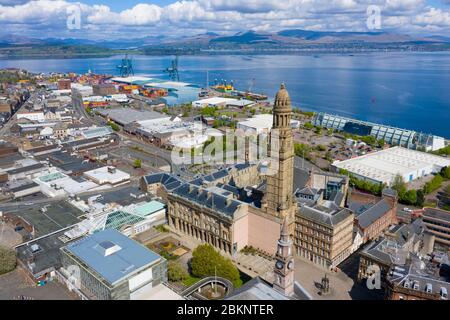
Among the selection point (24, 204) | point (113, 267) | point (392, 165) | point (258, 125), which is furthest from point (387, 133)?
point (24, 204)

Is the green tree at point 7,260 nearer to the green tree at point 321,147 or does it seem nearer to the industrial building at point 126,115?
the green tree at point 321,147

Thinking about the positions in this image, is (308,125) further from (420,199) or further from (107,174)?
(107,174)

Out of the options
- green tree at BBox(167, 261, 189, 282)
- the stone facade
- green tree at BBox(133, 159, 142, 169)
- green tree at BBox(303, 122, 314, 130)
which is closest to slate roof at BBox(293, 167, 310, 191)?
the stone facade

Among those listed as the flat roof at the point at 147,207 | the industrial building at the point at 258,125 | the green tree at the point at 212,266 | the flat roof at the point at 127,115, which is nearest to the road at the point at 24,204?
the flat roof at the point at 147,207

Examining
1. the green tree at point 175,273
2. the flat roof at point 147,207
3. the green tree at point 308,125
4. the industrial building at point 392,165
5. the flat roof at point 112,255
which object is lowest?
the green tree at point 175,273

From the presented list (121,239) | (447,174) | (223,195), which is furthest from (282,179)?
(447,174)

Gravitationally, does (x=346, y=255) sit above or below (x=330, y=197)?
below

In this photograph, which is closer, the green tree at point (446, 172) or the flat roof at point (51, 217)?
the flat roof at point (51, 217)
